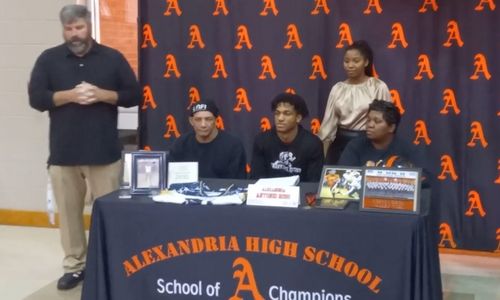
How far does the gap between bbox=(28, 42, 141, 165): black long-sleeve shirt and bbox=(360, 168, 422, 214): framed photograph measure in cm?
147

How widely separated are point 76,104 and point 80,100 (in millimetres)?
62

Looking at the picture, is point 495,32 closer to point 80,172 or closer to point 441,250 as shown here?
point 441,250

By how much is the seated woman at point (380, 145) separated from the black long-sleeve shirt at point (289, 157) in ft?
0.75

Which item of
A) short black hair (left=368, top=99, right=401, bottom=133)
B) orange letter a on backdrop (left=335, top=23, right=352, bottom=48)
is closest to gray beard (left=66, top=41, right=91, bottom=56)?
short black hair (left=368, top=99, right=401, bottom=133)

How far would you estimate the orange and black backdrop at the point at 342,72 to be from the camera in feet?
12.3

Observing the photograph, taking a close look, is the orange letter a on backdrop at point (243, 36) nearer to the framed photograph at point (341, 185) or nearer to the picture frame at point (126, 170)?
the picture frame at point (126, 170)

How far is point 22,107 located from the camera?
441 centimetres

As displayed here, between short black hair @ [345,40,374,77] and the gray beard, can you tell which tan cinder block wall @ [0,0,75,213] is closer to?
the gray beard

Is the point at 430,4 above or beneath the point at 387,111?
above

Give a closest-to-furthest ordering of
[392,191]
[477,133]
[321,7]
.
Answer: [392,191], [477,133], [321,7]

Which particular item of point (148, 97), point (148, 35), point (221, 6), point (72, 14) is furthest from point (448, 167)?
point (72, 14)

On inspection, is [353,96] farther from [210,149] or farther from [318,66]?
[210,149]

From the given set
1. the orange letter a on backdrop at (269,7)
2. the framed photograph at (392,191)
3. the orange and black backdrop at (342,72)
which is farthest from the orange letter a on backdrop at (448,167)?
the framed photograph at (392,191)

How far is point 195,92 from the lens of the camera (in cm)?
417
